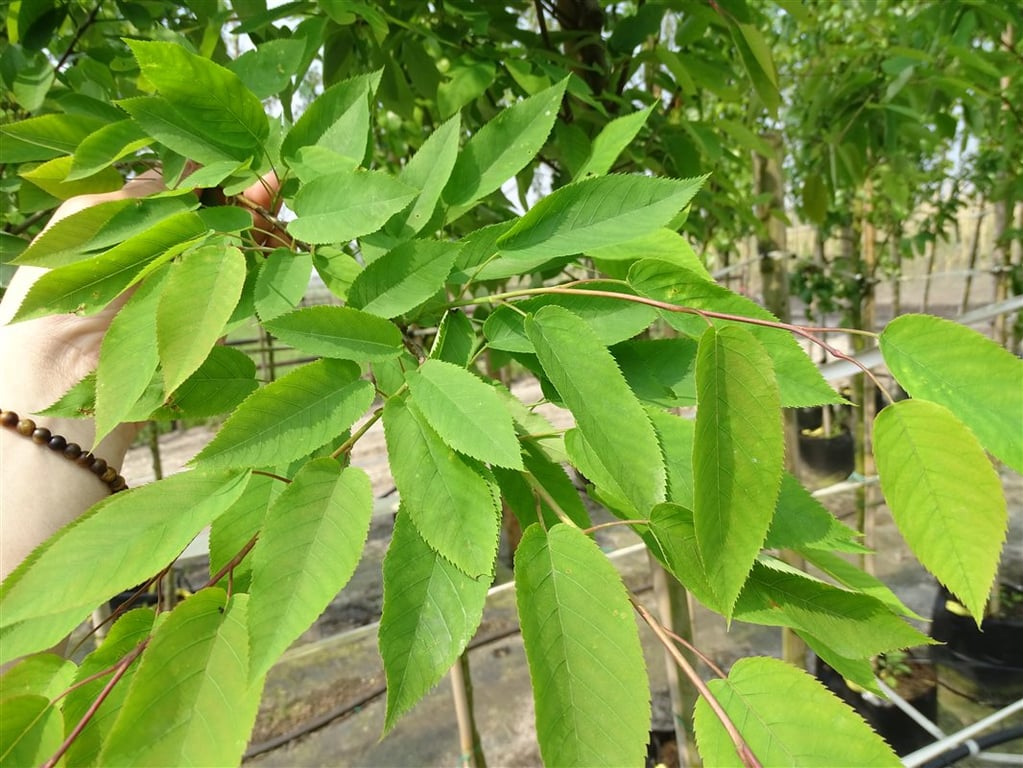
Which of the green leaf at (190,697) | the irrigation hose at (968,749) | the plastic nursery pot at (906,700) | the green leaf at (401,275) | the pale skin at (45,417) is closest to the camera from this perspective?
the green leaf at (190,697)

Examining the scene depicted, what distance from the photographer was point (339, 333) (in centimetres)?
30

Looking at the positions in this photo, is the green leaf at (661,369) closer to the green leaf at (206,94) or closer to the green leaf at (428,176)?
the green leaf at (428,176)

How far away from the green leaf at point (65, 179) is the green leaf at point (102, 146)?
0.05 feet

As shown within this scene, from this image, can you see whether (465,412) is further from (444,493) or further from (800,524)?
(800,524)

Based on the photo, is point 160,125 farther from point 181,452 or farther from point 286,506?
point 181,452

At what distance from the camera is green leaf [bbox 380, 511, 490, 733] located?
0.79 feet

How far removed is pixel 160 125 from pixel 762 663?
419mm

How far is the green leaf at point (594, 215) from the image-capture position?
310 mm

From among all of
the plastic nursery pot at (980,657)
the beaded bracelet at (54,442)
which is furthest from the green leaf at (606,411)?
the plastic nursery pot at (980,657)

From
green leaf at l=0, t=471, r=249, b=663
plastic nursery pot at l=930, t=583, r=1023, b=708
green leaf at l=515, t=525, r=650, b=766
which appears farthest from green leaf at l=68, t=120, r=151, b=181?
plastic nursery pot at l=930, t=583, r=1023, b=708

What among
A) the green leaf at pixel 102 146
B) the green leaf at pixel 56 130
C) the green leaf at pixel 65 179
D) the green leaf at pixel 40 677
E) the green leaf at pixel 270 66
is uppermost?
the green leaf at pixel 270 66

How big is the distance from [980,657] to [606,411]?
190 cm

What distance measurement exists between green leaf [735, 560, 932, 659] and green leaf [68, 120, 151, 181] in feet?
1.39

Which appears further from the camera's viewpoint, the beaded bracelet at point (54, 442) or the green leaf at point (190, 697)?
the beaded bracelet at point (54, 442)
